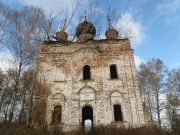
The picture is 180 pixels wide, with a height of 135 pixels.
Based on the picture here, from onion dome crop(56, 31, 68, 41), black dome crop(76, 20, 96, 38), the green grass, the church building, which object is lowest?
the green grass

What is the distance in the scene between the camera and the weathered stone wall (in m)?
16.0

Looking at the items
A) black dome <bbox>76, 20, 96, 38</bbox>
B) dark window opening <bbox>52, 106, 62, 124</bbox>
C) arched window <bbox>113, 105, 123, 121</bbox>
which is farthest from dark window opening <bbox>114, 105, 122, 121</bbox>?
black dome <bbox>76, 20, 96, 38</bbox>

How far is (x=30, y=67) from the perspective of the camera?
16594 millimetres

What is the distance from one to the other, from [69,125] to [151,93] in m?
11.2

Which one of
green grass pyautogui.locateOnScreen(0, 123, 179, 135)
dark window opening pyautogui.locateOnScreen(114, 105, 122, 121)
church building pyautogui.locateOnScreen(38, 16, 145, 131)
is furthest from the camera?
dark window opening pyautogui.locateOnScreen(114, 105, 122, 121)

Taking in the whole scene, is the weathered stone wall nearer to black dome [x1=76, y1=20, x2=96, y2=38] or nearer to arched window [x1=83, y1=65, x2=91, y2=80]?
arched window [x1=83, y1=65, x2=91, y2=80]

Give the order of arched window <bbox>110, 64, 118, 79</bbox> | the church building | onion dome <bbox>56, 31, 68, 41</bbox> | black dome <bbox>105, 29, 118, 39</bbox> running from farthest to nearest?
onion dome <bbox>56, 31, 68, 41</bbox> < black dome <bbox>105, 29, 118, 39</bbox> < arched window <bbox>110, 64, 118, 79</bbox> < the church building

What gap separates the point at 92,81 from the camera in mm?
17500

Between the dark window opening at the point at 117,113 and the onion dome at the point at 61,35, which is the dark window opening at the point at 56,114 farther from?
the onion dome at the point at 61,35

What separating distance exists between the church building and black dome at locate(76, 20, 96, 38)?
9.82 feet

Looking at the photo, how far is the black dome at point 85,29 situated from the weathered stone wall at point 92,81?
340cm

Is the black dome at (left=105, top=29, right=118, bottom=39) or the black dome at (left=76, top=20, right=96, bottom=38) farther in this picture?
the black dome at (left=76, top=20, right=96, bottom=38)

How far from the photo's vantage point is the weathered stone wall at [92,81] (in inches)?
632

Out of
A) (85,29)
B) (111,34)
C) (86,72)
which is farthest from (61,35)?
(86,72)
